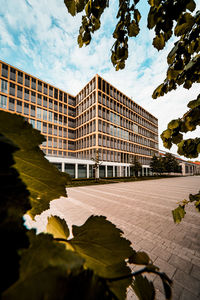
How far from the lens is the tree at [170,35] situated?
1.21m

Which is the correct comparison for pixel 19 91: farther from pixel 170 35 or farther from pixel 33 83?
pixel 170 35

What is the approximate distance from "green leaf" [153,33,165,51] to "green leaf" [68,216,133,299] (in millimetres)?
1904

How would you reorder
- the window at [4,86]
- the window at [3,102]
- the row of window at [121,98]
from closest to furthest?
the window at [3,102] < the window at [4,86] < the row of window at [121,98]

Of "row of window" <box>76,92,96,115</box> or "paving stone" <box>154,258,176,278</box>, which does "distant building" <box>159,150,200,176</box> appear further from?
"paving stone" <box>154,258,176,278</box>

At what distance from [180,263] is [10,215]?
13.4 feet

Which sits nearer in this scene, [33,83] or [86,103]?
[33,83]

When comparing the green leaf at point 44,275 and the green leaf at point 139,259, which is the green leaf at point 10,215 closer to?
the green leaf at point 44,275

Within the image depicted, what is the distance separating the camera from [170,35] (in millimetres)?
1502

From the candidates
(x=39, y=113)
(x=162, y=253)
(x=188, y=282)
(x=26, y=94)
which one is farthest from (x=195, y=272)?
(x=26, y=94)

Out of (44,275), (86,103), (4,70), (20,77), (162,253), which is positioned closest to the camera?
(44,275)

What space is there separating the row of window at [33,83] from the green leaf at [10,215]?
39114mm

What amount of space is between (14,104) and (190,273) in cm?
3768

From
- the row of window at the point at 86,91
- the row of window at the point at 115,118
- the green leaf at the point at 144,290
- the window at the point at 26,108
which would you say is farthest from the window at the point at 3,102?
the green leaf at the point at 144,290

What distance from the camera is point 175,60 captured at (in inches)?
→ 59.1
